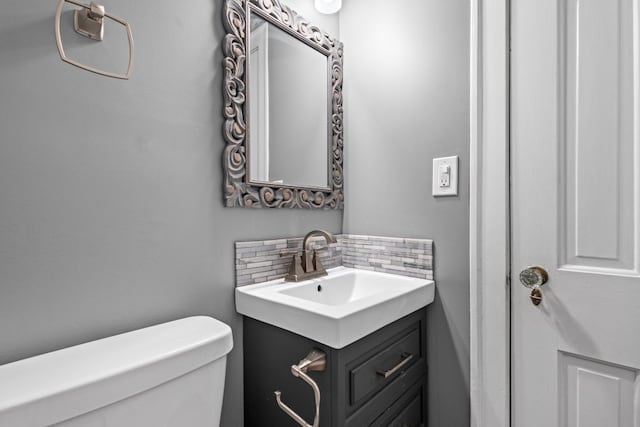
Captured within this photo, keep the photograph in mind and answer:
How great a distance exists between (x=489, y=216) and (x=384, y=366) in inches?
22.6

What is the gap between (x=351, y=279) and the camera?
1256mm

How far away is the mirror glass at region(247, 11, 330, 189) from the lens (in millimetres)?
1062

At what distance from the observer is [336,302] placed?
1.19 m

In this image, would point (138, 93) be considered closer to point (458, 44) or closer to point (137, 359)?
point (137, 359)

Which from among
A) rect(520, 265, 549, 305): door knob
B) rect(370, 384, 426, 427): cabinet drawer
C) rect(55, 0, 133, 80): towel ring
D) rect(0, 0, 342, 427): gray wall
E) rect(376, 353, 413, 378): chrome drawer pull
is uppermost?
rect(55, 0, 133, 80): towel ring

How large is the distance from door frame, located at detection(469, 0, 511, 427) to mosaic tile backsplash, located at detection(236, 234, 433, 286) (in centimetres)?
19

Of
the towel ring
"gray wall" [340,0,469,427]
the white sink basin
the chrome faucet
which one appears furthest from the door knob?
the towel ring

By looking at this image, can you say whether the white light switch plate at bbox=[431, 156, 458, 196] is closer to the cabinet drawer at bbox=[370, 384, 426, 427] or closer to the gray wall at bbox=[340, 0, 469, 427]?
the gray wall at bbox=[340, 0, 469, 427]

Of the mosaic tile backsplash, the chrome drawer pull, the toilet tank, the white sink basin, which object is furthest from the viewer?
the mosaic tile backsplash

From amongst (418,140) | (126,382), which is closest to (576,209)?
(418,140)

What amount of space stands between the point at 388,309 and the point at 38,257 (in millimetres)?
854

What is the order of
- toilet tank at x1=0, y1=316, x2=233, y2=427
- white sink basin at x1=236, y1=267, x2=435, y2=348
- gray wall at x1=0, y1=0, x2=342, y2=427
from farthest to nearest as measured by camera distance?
white sink basin at x1=236, y1=267, x2=435, y2=348 → gray wall at x1=0, y1=0, x2=342, y2=427 → toilet tank at x1=0, y1=316, x2=233, y2=427

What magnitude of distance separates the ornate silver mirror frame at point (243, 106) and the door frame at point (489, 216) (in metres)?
0.59

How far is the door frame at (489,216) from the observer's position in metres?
0.97
